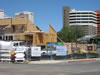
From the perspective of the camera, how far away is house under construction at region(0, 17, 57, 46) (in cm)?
4175

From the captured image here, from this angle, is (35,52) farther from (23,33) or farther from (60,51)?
(23,33)

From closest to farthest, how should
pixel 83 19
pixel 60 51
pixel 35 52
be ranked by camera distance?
pixel 35 52, pixel 60 51, pixel 83 19

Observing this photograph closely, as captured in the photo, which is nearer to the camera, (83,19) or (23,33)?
(23,33)

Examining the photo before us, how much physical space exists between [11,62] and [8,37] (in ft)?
67.0

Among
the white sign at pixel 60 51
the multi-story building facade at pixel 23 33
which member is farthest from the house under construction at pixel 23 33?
the white sign at pixel 60 51

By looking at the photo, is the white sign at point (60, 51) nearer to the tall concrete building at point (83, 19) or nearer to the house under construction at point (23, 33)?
the house under construction at point (23, 33)

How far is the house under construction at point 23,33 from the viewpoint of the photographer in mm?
41750

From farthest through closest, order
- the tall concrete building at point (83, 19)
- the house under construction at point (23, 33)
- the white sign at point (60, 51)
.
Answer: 1. the tall concrete building at point (83, 19)
2. the house under construction at point (23, 33)
3. the white sign at point (60, 51)

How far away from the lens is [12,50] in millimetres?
22906

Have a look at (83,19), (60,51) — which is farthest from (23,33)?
(83,19)

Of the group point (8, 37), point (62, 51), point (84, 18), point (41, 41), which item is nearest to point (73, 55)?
point (62, 51)

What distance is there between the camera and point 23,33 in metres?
41.5

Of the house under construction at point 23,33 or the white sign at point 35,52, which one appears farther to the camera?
the house under construction at point 23,33

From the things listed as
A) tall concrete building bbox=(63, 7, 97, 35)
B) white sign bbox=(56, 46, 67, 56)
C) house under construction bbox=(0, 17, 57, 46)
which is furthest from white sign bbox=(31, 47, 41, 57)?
tall concrete building bbox=(63, 7, 97, 35)
